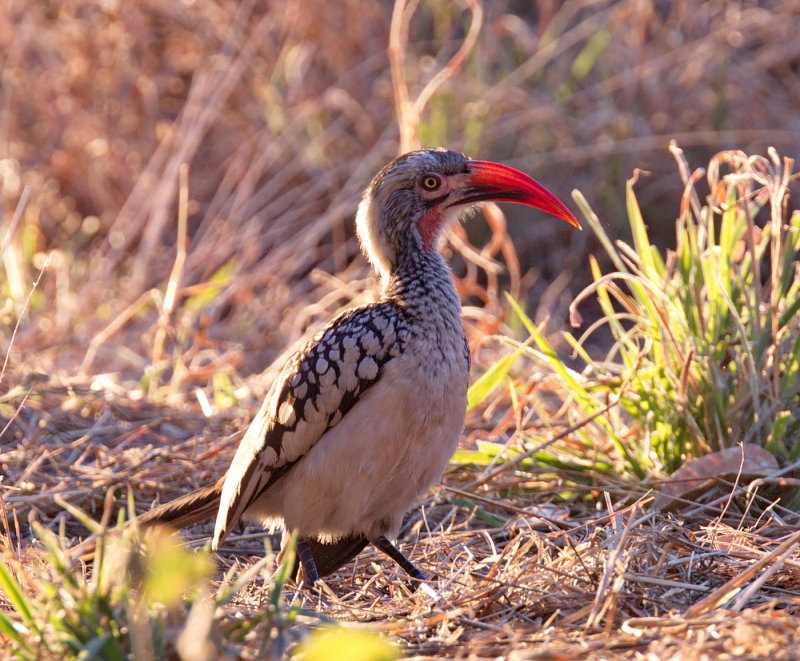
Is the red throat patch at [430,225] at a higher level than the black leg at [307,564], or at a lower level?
higher

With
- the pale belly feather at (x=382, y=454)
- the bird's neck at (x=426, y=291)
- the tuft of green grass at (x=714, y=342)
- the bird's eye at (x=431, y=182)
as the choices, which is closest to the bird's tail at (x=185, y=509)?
the pale belly feather at (x=382, y=454)

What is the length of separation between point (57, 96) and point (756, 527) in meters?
5.16

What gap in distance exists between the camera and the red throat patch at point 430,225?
3.28 metres

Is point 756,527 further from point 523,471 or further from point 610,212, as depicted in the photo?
point 610,212

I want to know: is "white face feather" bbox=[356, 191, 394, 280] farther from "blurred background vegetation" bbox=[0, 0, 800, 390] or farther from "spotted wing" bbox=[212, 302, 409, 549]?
"blurred background vegetation" bbox=[0, 0, 800, 390]

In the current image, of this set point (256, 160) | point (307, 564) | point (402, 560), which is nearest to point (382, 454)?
point (402, 560)

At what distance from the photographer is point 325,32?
6.56m

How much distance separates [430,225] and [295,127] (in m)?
3.19

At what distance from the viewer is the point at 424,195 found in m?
3.28

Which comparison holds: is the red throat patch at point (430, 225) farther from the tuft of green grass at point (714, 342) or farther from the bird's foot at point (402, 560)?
the bird's foot at point (402, 560)

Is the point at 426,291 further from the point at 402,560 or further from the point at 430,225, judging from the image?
the point at 402,560

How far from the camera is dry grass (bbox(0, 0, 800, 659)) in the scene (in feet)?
14.9

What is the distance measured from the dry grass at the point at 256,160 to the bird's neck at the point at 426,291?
81cm

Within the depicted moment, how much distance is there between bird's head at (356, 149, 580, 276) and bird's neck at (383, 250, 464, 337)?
0.06 metres
